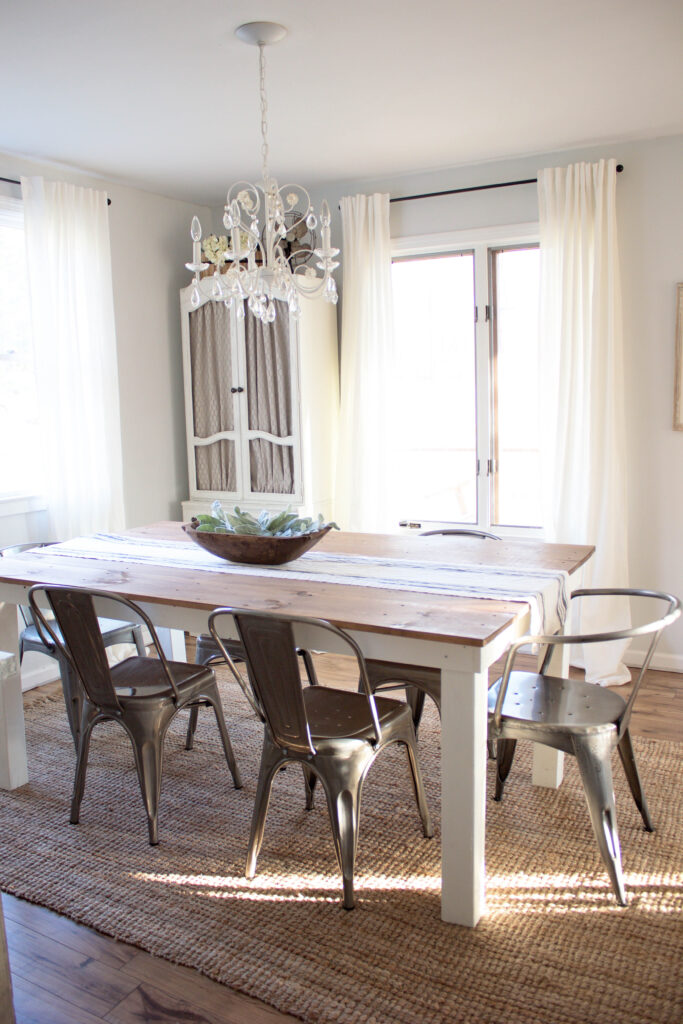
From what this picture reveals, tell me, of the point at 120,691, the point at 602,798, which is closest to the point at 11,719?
the point at 120,691

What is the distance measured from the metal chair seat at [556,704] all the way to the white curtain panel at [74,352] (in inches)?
94.6

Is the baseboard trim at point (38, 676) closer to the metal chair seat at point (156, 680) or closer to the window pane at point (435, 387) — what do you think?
the metal chair seat at point (156, 680)

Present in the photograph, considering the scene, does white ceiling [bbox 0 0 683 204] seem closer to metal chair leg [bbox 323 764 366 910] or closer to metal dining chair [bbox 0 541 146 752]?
metal dining chair [bbox 0 541 146 752]

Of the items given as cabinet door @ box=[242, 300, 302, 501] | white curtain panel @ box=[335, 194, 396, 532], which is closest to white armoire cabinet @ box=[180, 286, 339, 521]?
cabinet door @ box=[242, 300, 302, 501]

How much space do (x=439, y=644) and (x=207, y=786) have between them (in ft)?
4.22

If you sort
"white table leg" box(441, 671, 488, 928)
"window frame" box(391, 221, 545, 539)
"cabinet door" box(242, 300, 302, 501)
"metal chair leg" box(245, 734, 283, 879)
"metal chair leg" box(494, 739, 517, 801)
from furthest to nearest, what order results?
"cabinet door" box(242, 300, 302, 501)
"window frame" box(391, 221, 545, 539)
"metal chair leg" box(494, 739, 517, 801)
"metal chair leg" box(245, 734, 283, 879)
"white table leg" box(441, 671, 488, 928)

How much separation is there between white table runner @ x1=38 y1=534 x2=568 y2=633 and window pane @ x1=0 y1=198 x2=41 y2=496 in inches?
38.3

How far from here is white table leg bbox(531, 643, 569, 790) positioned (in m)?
2.80

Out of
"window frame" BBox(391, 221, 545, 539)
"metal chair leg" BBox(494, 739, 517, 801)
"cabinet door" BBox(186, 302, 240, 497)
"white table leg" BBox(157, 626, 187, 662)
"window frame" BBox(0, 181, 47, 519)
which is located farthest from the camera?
"cabinet door" BBox(186, 302, 240, 497)

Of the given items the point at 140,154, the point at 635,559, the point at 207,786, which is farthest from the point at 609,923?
the point at 140,154

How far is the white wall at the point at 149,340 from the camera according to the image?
4.46 meters

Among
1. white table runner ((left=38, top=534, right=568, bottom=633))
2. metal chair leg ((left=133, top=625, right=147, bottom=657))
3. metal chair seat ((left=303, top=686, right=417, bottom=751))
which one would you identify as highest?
white table runner ((left=38, top=534, right=568, bottom=633))

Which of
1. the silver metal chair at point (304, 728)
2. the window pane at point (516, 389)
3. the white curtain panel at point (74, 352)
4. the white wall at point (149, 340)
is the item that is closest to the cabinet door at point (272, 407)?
the white wall at point (149, 340)

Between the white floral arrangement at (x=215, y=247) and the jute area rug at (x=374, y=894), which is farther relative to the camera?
the white floral arrangement at (x=215, y=247)
